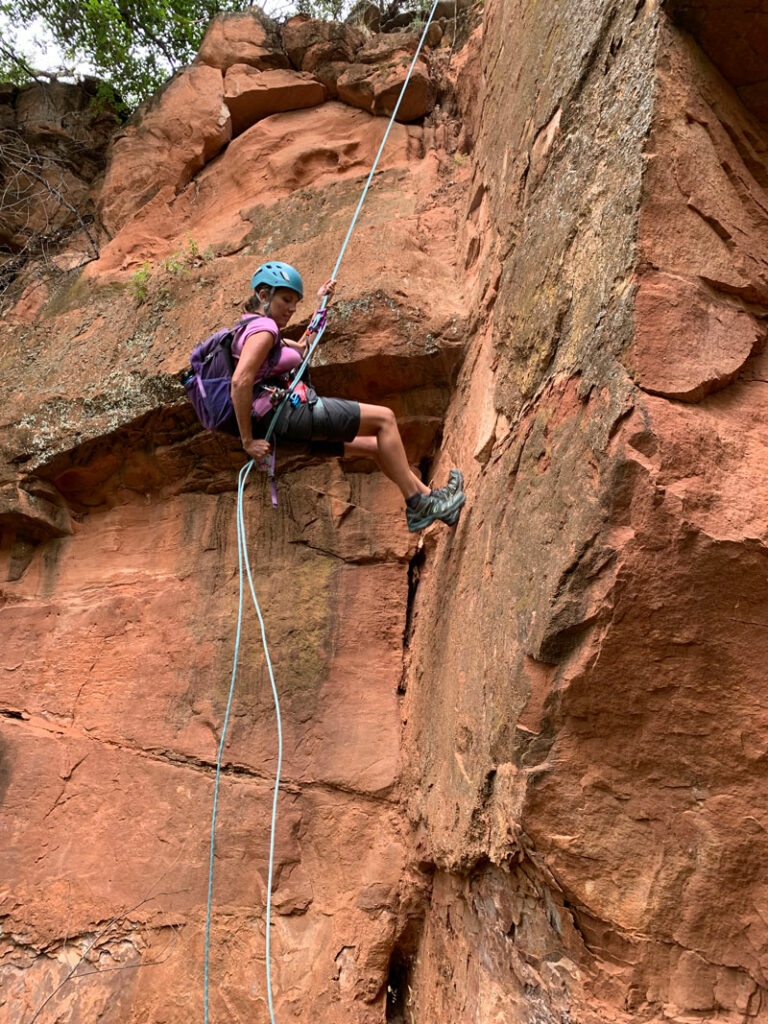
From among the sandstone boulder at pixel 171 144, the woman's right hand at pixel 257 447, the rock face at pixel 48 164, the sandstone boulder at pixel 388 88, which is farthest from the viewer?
the rock face at pixel 48 164

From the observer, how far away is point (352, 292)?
542 centimetres

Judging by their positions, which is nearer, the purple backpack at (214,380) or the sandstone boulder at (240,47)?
the purple backpack at (214,380)

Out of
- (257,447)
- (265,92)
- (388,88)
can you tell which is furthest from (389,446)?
(265,92)

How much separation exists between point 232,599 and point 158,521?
0.92m

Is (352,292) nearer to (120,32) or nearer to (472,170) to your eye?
(472,170)

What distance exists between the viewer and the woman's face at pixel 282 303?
15.0 feet

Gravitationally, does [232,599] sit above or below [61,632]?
above

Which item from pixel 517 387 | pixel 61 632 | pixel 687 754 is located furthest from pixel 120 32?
pixel 687 754

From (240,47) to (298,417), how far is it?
4745 millimetres

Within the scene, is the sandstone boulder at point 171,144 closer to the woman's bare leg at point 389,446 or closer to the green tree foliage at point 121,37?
the green tree foliage at point 121,37

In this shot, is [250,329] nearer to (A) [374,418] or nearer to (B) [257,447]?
(B) [257,447]

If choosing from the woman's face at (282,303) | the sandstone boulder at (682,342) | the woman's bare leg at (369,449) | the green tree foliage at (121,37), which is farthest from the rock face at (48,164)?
the sandstone boulder at (682,342)

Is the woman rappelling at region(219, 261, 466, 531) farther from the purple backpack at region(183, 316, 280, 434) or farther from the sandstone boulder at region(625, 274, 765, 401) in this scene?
the sandstone boulder at region(625, 274, 765, 401)

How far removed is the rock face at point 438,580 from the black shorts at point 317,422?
431mm
